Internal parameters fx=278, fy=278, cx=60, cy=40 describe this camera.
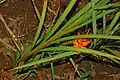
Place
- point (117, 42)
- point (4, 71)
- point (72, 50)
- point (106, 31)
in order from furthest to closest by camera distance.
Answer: point (4, 71), point (117, 42), point (106, 31), point (72, 50)

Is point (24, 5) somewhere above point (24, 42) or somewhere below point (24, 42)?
above

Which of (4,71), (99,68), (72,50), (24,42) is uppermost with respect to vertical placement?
(72,50)

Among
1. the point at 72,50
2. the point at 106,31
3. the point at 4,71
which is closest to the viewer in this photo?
the point at 72,50

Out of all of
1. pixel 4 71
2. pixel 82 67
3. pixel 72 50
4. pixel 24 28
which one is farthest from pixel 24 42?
pixel 72 50

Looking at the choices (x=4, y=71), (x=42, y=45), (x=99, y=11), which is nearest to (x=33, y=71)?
(x=4, y=71)

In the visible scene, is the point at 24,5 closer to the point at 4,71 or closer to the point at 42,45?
the point at 4,71

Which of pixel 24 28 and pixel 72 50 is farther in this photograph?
pixel 24 28
